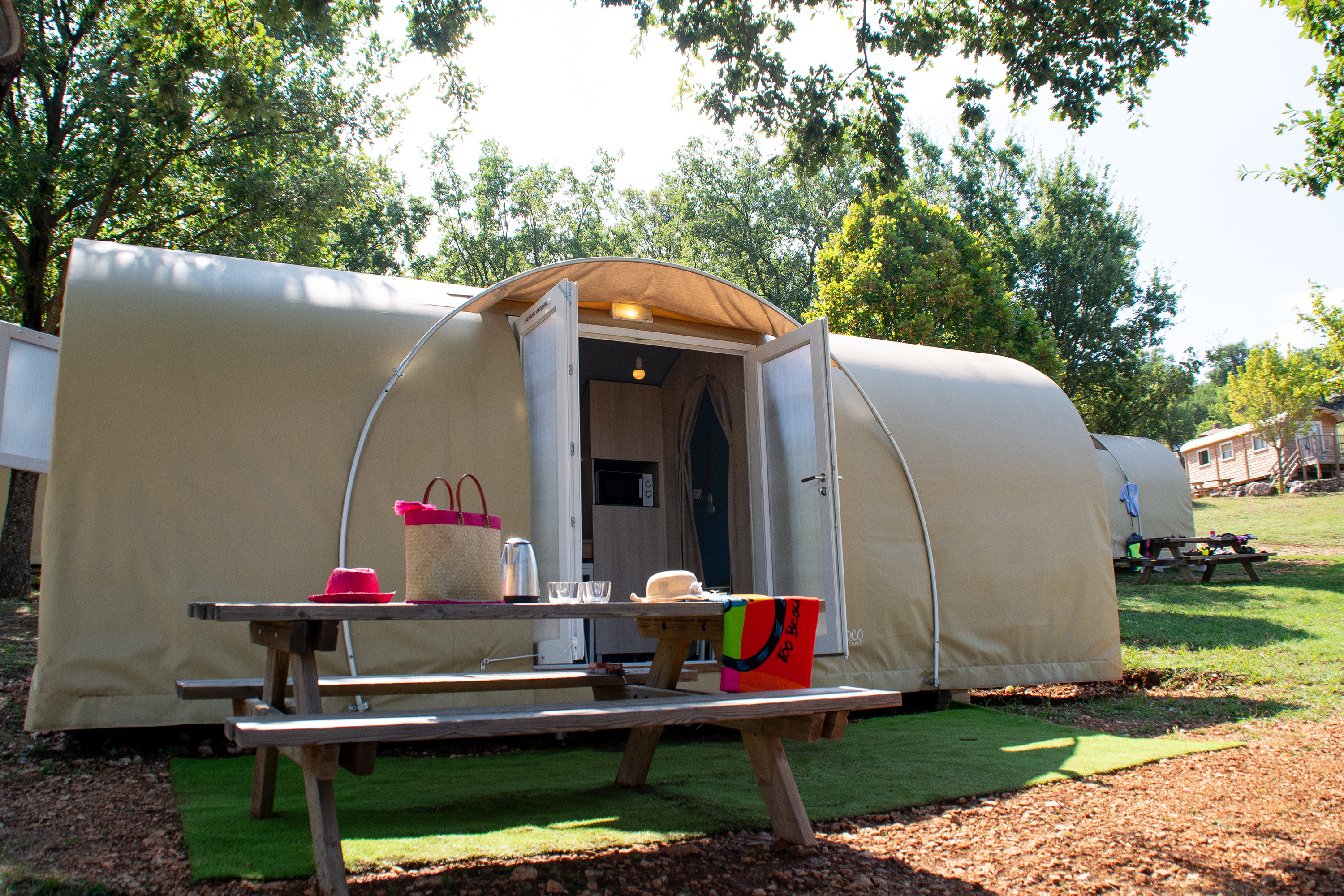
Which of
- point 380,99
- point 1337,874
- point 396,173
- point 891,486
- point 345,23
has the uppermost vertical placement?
point 396,173

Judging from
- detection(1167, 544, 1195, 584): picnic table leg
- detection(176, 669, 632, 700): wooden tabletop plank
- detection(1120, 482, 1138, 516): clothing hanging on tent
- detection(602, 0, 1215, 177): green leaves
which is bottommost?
detection(176, 669, 632, 700): wooden tabletop plank

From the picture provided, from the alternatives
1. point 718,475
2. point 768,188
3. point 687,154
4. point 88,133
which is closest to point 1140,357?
point 768,188

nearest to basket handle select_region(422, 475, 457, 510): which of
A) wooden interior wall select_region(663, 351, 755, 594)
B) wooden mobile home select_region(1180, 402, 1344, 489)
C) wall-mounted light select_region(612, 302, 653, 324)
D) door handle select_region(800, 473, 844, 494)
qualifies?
wall-mounted light select_region(612, 302, 653, 324)

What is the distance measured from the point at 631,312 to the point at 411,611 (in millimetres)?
3259

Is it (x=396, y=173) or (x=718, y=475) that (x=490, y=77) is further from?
(x=396, y=173)

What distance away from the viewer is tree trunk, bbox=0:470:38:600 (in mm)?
8758

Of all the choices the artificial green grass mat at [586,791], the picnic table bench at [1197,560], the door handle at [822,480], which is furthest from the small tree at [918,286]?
A: the artificial green grass mat at [586,791]

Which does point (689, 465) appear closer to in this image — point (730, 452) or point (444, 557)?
point (730, 452)

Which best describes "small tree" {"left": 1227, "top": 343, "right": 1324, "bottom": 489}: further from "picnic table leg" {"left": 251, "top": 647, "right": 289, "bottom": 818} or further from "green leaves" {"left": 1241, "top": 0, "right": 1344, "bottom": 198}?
"picnic table leg" {"left": 251, "top": 647, "right": 289, "bottom": 818}

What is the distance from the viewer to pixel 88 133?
9.41 meters

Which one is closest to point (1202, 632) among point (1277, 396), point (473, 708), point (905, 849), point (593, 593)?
point (905, 849)

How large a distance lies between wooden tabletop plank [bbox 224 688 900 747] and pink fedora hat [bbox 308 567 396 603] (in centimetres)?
34

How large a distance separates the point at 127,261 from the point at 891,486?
450 centimetres

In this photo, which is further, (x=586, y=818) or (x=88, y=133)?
(x=88, y=133)
